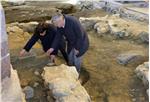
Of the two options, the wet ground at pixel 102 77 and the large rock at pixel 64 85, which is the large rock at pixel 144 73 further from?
the large rock at pixel 64 85

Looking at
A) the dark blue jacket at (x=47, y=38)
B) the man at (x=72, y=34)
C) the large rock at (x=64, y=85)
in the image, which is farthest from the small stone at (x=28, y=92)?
the dark blue jacket at (x=47, y=38)

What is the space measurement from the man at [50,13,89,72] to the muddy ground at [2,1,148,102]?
520mm

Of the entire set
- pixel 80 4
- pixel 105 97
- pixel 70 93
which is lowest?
pixel 80 4

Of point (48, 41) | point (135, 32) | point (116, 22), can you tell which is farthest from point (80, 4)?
point (48, 41)

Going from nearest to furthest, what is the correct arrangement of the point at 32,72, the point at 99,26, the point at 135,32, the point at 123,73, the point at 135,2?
the point at 32,72 < the point at 123,73 < the point at 135,32 < the point at 99,26 < the point at 135,2

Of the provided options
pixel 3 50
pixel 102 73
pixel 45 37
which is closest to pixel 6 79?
pixel 3 50

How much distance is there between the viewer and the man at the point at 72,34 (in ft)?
14.9

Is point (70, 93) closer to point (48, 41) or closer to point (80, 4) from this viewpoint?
point (48, 41)

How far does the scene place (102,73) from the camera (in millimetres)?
5453

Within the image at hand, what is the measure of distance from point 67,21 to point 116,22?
3.74 meters

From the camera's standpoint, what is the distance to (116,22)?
816cm

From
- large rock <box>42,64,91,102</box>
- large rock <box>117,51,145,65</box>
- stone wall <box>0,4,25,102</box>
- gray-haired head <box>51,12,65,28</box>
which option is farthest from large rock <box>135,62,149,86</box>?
stone wall <box>0,4,25,102</box>

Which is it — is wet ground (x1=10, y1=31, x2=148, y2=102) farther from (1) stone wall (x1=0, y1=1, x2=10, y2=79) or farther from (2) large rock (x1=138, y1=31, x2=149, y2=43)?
(1) stone wall (x1=0, y1=1, x2=10, y2=79)

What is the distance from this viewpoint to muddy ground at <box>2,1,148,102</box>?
4602 mm
